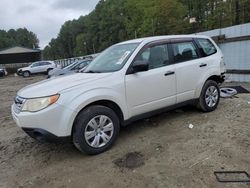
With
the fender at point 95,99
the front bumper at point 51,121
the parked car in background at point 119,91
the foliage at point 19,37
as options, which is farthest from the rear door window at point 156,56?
the foliage at point 19,37

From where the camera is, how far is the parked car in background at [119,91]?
4.01 metres

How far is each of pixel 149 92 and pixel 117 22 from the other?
6784 centimetres

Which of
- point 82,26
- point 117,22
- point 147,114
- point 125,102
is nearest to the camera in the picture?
point 125,102

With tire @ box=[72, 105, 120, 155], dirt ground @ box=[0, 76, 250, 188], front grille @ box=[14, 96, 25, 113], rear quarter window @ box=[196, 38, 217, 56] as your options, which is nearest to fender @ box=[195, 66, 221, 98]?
rear quarter window @ box=[196, 38, 217, 56]

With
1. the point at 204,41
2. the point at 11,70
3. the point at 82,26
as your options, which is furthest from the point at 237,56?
the point at 82,26

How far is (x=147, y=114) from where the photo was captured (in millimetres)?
4922

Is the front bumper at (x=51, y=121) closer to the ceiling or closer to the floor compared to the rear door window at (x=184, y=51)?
closer to the floor

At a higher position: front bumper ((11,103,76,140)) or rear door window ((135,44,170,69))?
rear door window ((135,44,170,69))

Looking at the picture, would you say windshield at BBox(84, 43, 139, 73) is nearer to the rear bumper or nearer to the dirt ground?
the dirt ground

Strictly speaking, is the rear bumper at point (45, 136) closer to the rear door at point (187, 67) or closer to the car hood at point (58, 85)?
the car hood at point (58, 85)

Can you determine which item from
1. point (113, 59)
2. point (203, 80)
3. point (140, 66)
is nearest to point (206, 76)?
point (203, 80)

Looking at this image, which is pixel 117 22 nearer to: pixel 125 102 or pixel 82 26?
pixel 82 26

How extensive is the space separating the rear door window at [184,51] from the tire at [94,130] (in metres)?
1.81

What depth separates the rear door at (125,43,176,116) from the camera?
183 inches
